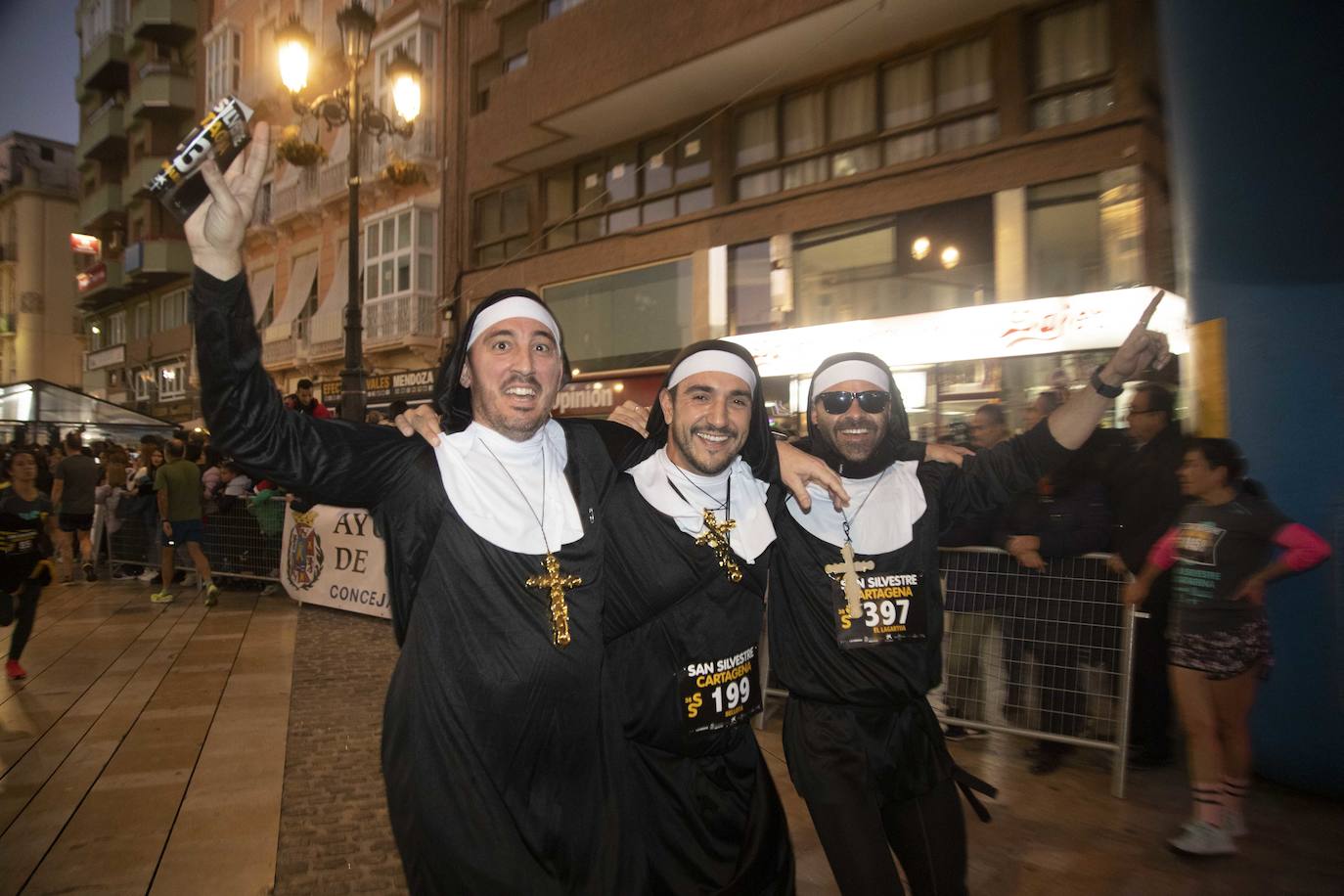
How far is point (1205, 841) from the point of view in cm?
400

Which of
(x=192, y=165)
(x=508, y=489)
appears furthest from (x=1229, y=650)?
(x=192, y=165)

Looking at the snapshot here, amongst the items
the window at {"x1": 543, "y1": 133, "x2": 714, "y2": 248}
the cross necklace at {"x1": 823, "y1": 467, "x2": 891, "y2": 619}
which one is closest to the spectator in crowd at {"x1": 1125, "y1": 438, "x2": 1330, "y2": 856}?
the cross necklace at {"x1": 823, "y1": 467, "x2": 891, "y2": 619}

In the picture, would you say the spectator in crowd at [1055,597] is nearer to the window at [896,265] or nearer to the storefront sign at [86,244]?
the window at [896,265]

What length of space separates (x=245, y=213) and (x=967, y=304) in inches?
431

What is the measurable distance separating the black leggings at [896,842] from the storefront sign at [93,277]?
43974 millimetres

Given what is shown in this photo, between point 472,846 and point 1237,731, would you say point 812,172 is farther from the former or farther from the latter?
point 472,846

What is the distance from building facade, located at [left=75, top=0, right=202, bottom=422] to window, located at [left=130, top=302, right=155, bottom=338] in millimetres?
58

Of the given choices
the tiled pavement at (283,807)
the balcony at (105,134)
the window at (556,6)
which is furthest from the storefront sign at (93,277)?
the tiled pavement at (283,807)

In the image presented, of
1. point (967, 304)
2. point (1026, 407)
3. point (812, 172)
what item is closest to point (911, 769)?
point (1026, 407)

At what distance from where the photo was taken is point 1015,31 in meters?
11.4

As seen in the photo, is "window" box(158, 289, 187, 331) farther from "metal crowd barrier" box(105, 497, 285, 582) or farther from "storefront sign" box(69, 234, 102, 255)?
"metal crowd barrier" box(105, 497, 285, 582)

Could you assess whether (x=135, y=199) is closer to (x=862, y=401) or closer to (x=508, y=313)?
(x=508, y=313)

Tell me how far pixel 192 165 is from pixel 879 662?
2.43 metres

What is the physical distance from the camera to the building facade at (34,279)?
48.0 metres
